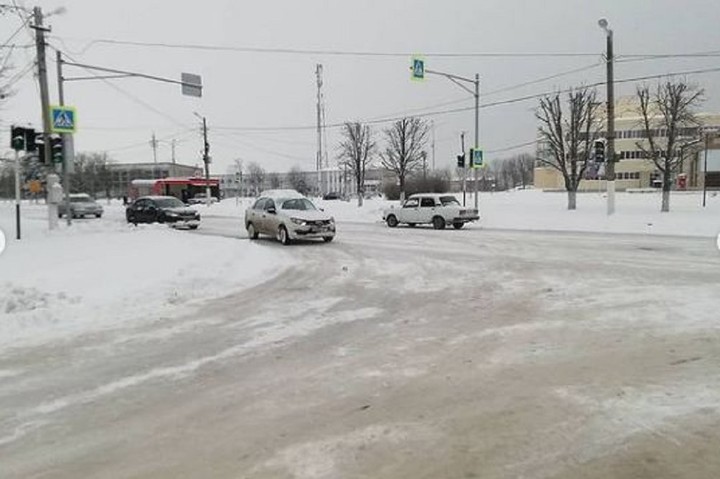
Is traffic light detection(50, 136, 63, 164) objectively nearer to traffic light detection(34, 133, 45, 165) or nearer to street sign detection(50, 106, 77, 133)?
traffic light detection(34, 133, 45, 165)

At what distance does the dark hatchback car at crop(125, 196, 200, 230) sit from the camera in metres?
30.6

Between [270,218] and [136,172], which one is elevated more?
[136,172]

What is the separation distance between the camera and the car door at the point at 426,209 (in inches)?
1147

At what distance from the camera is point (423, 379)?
5820mm

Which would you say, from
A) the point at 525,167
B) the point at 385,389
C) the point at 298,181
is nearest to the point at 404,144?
the point at 385,389

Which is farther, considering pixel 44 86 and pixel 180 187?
pixel 180 187

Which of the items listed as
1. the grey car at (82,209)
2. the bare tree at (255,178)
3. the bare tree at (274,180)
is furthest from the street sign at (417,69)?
the bare tree at (274,180)

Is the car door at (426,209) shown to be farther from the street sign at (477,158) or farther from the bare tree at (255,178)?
the bare tree at (255,178)

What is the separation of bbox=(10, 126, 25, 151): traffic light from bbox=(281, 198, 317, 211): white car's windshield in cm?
888

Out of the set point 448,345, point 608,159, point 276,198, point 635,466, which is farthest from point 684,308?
point 608,159

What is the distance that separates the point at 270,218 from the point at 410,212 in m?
10.2

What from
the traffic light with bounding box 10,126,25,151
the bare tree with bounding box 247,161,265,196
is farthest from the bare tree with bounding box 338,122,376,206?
the bare tree with bounding box 247,161,265,196

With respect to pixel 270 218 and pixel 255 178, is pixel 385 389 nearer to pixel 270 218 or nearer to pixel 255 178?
pixel 270 218

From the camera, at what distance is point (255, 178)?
118 meters
